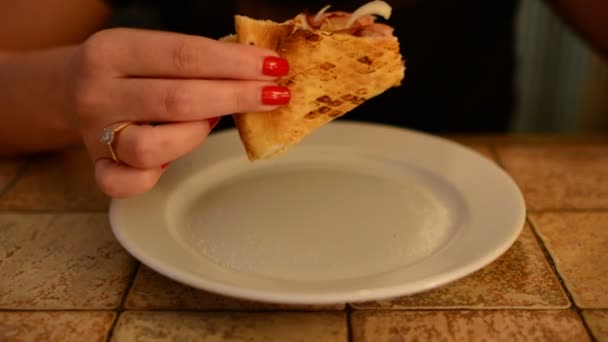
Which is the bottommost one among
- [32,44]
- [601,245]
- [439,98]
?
[439,98]

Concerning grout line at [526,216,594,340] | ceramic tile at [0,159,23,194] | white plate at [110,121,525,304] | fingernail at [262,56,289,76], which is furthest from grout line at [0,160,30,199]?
grout line at [526,216,594,340]

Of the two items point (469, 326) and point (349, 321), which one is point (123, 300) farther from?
point (469, 326)

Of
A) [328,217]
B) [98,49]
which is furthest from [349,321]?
[98,49]

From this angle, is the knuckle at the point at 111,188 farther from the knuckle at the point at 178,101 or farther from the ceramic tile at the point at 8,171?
the ceramic tile at the point at 8,171

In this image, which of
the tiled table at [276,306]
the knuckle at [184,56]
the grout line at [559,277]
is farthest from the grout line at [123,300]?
the grout line at [559,277]

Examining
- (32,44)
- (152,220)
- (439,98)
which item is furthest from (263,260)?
(439,98)

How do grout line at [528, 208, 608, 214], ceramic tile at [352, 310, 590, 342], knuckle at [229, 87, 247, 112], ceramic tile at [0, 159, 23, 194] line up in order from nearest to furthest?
ceramic tile at [352, 310, 590, 342] → knuckle at [229, 87, 247, 112] → grout line at [528, 208, 608, 214] → ceramic tile at [0, 159, 23, 194]

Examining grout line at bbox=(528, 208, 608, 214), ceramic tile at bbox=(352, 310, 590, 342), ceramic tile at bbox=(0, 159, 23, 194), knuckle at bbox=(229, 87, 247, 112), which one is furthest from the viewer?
ceramic tile at bbox=(0, 159, 23, 194)

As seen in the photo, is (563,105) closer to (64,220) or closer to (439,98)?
(439,98)

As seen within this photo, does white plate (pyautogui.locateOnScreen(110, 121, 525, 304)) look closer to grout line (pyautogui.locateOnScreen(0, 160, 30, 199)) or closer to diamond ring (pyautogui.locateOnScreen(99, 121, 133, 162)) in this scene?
diamond ring (pyautogui.locateOnScreen(99, 121, 133, 162))
